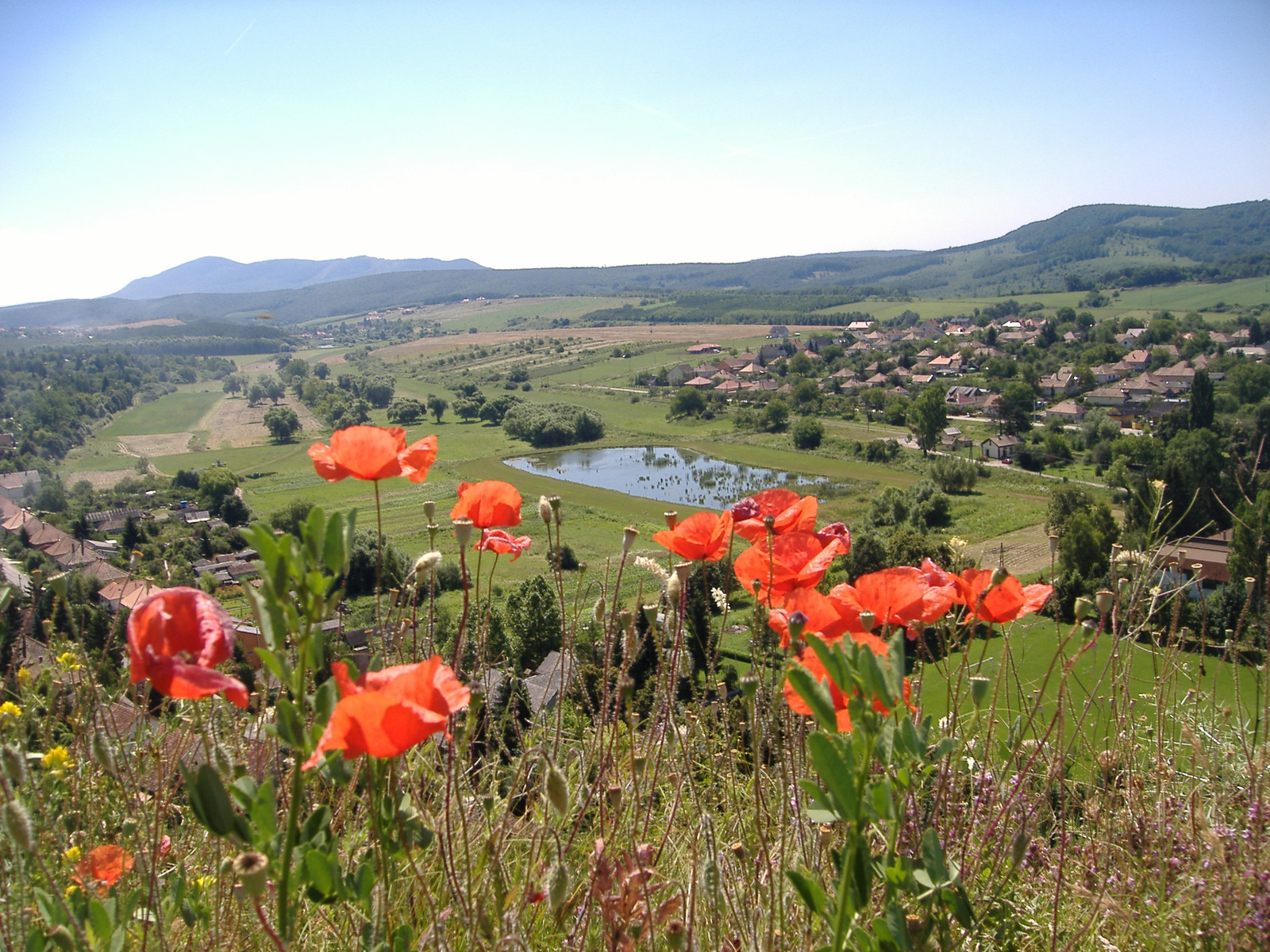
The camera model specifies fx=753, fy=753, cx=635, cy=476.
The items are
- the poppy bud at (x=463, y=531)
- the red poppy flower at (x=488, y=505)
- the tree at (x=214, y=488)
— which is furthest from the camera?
the tree at (x=214, y=488)

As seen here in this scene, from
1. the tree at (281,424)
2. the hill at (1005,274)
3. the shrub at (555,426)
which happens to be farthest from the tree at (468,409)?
the hill at (1005,274)

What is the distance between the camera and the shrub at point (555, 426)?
51438 mm

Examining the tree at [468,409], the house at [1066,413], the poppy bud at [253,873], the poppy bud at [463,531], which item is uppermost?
the poppy bud at [463,531]

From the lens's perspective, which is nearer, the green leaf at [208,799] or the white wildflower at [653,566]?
the green leaf at [208,799]

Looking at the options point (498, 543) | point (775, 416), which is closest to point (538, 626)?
point (498, 543)

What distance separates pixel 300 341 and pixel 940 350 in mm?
91389

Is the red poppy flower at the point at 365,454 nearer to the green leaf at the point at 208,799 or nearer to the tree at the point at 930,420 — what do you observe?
the green leaf at the point at 208,799

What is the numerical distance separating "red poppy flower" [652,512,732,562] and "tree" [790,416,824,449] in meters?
45.7

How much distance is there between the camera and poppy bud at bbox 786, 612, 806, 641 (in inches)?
37.9

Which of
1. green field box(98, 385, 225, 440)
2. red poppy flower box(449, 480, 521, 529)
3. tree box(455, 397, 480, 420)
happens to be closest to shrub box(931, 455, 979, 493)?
red poppy flower box(449, 480, 521, 529)

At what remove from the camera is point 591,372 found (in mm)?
83812

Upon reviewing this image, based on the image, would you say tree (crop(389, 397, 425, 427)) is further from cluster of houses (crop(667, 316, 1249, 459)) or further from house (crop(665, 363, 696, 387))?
house (crop(665, 363, 696, 387))

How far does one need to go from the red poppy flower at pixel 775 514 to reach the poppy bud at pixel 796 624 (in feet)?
1.74

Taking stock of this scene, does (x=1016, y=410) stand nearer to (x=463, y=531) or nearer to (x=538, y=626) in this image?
(x=538, y=626)
